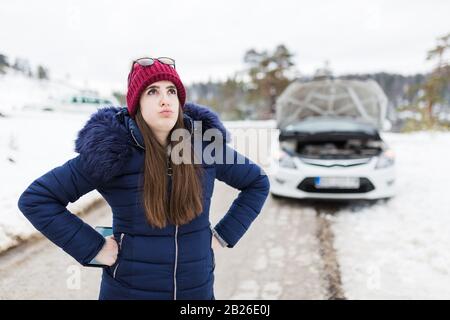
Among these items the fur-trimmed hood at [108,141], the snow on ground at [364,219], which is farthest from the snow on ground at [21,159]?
the fur-trimmed hood at [108,141]

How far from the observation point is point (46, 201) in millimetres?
1438

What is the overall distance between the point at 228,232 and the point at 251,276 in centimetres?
169

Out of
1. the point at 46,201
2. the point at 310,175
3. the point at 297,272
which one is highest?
the point at 46,201

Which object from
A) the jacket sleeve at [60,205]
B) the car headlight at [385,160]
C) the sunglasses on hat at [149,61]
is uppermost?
the sunglasses on hat at [149,61]

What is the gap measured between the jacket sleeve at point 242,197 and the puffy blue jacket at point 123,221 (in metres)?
0.14

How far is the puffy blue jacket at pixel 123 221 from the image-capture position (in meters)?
1.45

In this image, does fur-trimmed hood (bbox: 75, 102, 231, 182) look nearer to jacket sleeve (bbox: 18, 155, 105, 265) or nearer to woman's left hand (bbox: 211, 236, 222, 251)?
jacket sleeve (bbox: 18, 155, 105, 265)

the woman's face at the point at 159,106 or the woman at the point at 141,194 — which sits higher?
the woman's face at the point at 159,106

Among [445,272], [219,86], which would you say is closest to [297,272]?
[445,272]

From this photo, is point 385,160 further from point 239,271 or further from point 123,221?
point 123,221

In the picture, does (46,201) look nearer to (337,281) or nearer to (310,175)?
(337,281)

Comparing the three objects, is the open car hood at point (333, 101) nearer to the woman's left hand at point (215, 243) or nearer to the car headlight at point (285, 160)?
the car headlight at point (285, 160)

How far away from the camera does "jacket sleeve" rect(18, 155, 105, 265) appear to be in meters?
1.44

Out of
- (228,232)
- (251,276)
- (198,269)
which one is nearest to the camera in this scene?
(198,269)
